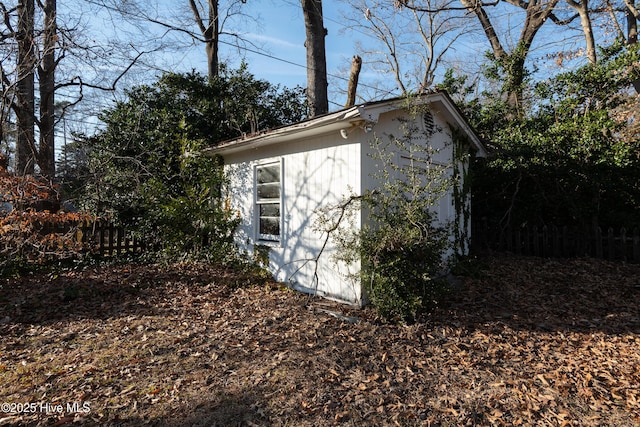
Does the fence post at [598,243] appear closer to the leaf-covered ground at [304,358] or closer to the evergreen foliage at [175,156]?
the leaf-covered ground at [304,358]

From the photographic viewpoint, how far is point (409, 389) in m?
3.27

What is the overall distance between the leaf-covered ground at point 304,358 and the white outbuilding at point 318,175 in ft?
2.18

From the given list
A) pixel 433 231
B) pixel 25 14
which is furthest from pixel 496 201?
pixel 25 14

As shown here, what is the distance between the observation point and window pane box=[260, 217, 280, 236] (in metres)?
7.12

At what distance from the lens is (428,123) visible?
6.88 meters

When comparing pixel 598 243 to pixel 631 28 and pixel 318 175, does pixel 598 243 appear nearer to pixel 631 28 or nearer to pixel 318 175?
pixel 318 175

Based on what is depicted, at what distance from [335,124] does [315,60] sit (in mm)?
6684

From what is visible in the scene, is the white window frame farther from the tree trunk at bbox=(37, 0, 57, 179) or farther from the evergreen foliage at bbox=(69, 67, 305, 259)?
the tree trunk at bbox=(37, 0, 57, 179)

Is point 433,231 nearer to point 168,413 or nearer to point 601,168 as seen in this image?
point 168,413

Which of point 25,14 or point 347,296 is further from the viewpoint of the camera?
point 25,14

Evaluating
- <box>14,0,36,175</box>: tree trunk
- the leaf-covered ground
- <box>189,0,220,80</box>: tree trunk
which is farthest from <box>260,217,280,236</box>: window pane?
<box>189,0,220,80</box>: tree trunk

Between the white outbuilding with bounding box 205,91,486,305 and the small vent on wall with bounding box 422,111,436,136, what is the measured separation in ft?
0.06

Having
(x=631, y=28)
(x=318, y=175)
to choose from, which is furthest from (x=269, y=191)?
(x=631, y=28)

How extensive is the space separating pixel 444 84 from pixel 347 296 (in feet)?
31.1
